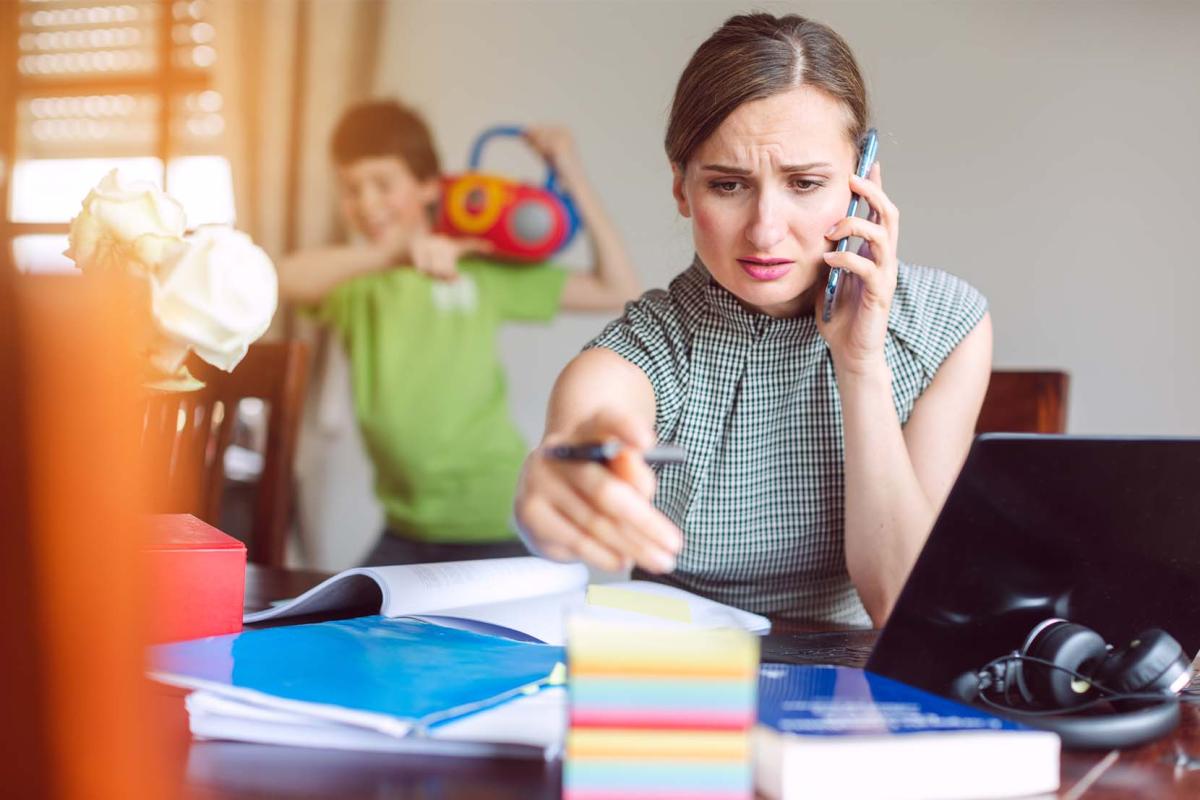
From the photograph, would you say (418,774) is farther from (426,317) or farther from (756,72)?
(426,317)

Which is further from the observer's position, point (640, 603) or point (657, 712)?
point (640, 603)

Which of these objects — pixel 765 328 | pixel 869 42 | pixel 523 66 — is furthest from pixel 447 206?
pixel 765 328

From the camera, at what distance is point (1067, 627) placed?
707 millimetres

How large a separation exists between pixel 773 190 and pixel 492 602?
1.54ft

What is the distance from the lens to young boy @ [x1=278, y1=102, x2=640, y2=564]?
9.30 feet

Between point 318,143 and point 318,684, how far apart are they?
300 cm

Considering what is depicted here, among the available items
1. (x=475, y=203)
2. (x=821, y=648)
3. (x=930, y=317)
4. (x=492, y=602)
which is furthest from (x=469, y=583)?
(x=475, y=203)

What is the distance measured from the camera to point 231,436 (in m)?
1.62

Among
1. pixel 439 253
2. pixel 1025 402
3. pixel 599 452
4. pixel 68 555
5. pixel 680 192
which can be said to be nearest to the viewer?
pixel 68 555

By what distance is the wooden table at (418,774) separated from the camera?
538mm

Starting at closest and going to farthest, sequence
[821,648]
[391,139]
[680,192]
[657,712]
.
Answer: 1. [657,712]
2. [821,648]
3. [680,192]
4. [391,139]

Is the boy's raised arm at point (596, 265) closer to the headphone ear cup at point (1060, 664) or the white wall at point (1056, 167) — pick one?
the white wall at point (1056, 167)

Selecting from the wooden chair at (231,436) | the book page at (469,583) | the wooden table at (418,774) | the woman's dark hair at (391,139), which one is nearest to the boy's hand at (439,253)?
the woman's dark hair at (391,139)

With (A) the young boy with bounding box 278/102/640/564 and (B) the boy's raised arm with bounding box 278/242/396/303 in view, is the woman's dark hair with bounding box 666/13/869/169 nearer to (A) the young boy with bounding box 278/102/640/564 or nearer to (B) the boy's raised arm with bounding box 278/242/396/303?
(A) the young boy with bounding box 278/102/640/564
